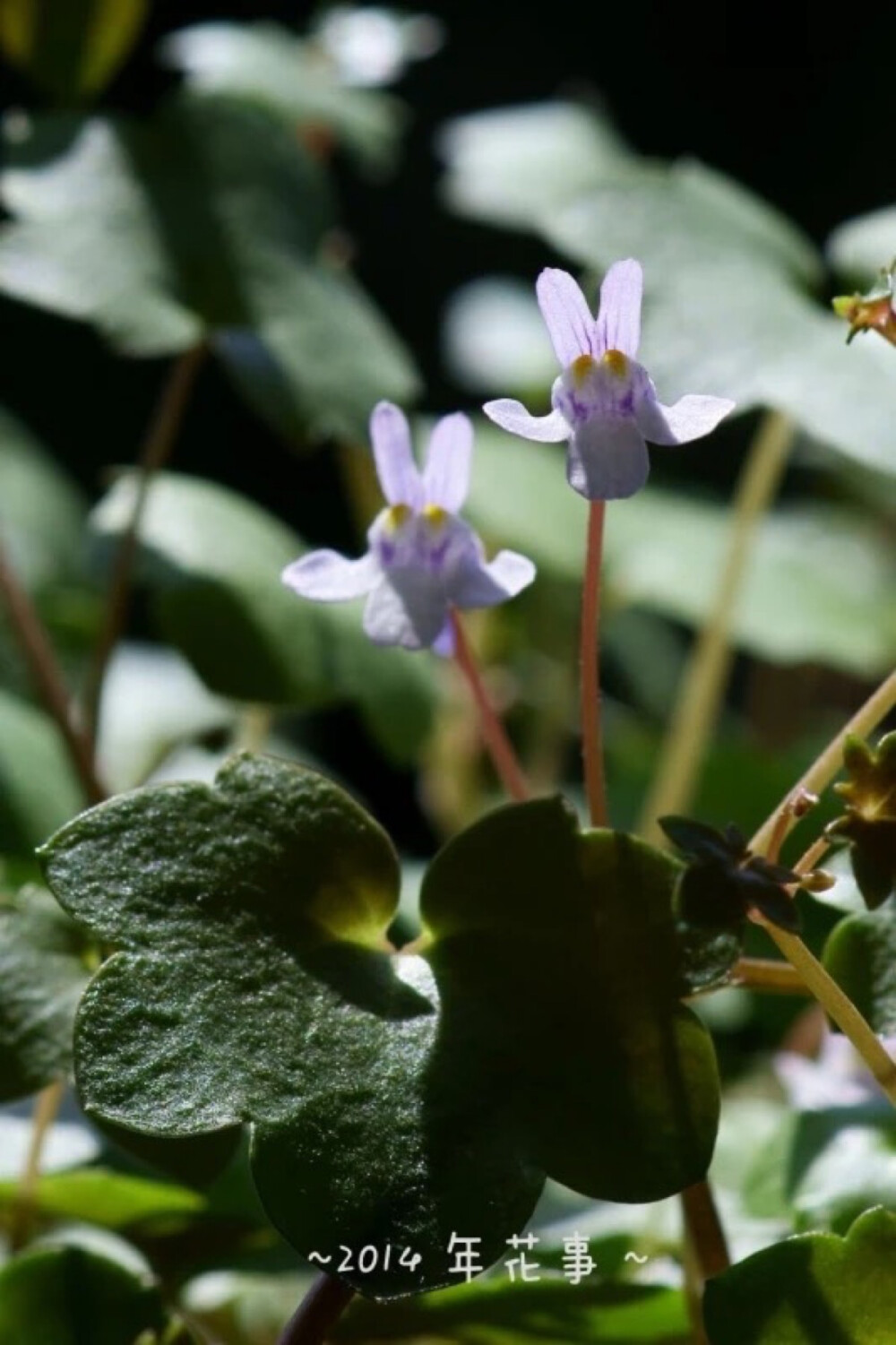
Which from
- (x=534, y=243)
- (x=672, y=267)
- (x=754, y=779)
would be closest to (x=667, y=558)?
(x=754, y=779)

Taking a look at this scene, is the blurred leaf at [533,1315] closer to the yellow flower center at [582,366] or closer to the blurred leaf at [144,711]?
the yellow flower center at [582,366]

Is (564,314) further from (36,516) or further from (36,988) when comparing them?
(36,516)

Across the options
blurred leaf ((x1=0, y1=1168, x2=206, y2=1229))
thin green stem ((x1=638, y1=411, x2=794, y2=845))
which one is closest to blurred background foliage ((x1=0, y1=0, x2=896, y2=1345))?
blurred leaf ((x1=0, y1=1168, x2=206, y2=1229))

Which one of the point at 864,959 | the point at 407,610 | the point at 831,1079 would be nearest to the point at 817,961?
the point at 864,959

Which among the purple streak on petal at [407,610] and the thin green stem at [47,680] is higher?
the purple streak on petal at [407,610]

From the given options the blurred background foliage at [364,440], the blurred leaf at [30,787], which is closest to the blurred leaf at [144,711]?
the blurred background foliage at [364,440]

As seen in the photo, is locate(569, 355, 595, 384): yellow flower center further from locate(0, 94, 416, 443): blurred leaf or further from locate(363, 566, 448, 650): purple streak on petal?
locate(0, 94, 416, 443): blurred leaf
